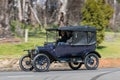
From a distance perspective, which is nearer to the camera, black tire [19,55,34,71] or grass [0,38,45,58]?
black tire [19,55,34,71]

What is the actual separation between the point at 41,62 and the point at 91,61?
9.11 ft

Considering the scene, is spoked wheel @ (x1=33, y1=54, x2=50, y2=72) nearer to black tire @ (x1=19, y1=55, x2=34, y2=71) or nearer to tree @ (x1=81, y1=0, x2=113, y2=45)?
→ black tire @ (x1=19, y1=55, x2=34, y2=71)

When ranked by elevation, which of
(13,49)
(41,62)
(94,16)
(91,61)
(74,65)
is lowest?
(74,65)

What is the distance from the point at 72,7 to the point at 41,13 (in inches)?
697

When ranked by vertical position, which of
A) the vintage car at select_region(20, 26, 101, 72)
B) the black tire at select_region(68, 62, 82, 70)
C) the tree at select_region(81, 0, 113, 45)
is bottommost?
the black tire at select_region(68, 62, 82, 70)

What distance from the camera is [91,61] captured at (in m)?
23.9

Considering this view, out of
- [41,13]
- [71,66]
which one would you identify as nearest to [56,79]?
[71,66]

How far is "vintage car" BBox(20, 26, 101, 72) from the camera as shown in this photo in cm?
2256

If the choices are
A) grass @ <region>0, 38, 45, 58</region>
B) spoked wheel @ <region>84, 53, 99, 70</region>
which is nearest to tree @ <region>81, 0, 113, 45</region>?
grass @ <region>0, 38, 45, 58</region>

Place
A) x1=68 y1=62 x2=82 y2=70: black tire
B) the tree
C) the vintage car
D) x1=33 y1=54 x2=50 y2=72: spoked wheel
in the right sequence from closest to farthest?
x1=33 y1=54 x2=50 y2=72: spoked wheel → the vintage car → x1=68 y1=62 x2=82 y2=70: black tire → the tree

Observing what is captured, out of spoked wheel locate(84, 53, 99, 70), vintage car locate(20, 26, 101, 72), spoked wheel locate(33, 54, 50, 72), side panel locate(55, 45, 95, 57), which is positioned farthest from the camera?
spoked wheel locate(84, 53, 99, 70)

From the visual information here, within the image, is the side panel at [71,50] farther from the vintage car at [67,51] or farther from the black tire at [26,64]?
the black tire at [26,64]

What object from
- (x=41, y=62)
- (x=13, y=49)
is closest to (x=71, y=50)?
(x=41, y=62)

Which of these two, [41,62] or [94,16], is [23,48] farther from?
[41,62]
